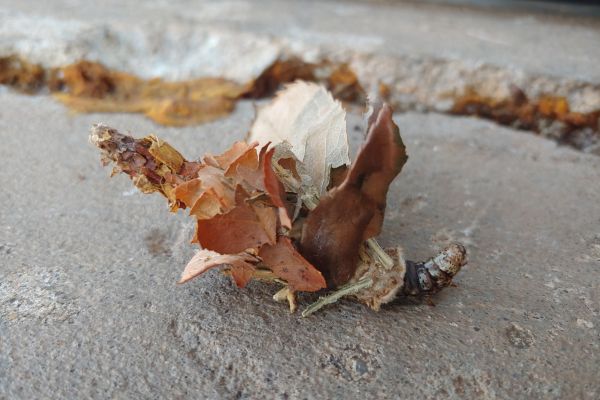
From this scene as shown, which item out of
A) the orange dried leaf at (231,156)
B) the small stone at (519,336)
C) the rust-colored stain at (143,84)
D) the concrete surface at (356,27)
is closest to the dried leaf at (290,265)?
the orange dried leaf at (231,156)

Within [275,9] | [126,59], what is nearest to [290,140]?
[126,59]

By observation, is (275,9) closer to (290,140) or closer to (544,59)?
(544,59)

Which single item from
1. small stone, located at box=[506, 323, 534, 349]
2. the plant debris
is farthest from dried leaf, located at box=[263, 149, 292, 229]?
small stone, located at box=[506, 323, 534, 349]

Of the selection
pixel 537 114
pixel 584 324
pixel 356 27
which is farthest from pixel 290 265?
pixel 356 27

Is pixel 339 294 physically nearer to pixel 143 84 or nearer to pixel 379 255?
pixel 379 255

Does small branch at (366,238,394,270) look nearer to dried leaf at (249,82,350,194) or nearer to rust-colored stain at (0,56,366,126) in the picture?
dried leaf at (249,82,350,194)

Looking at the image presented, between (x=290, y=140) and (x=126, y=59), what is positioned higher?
(x=290, y=140)

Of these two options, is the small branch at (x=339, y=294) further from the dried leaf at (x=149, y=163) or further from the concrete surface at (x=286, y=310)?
the dried leaf at (x=149, y=163)
